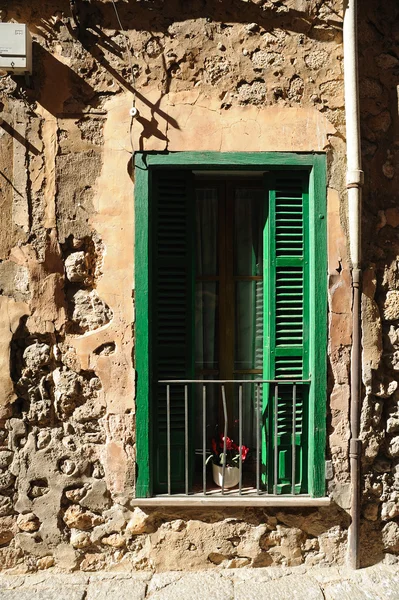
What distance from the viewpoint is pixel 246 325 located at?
150 inches

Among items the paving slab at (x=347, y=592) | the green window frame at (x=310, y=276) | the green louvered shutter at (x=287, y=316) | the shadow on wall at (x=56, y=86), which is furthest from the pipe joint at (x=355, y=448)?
the shadow on wall at (x=56, y=86)

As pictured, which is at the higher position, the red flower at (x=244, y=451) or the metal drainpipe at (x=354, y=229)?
the metal drainpipe at (x=354, y=229)

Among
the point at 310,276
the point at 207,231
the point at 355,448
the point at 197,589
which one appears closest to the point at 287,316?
the point at 310,276

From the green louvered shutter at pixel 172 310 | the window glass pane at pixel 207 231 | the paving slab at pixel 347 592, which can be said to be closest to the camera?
the paving slab at pixel 347 592

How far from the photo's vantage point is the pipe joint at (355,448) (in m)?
3.44

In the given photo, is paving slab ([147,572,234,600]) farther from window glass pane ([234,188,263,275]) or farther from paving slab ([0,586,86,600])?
window glass pane ([234,188,263,275])

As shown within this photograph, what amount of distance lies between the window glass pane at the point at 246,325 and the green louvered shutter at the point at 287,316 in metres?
0.22

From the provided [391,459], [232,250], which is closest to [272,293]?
[232,250]

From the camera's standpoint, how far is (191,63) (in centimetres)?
348

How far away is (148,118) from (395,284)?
1982 mm

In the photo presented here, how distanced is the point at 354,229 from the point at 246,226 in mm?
782

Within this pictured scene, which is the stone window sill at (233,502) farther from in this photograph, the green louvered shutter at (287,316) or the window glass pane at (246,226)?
the window glass pane at (246,226)

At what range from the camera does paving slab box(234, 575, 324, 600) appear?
10.6 feet

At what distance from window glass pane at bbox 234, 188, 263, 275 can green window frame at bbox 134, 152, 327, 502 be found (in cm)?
32
